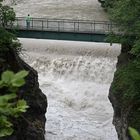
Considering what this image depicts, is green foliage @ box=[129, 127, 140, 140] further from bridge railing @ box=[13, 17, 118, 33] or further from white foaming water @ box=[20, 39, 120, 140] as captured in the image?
bridge railing @ box=[13, 17, 118, 33]

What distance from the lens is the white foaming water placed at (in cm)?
2508

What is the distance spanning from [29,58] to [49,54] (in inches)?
59.7

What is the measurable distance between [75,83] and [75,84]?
14 cm

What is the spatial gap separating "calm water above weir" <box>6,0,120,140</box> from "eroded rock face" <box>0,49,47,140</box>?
453 cm

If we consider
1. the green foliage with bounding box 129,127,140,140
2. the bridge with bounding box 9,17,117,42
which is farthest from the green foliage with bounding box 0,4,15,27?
the green foliage with bounding box 129,127,140,140

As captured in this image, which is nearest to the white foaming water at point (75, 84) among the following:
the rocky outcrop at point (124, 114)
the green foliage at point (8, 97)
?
the rocky outcrop at point (124, 114)

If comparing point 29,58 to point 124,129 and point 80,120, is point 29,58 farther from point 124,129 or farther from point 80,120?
point 124,129

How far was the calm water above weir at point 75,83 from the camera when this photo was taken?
25.1 meters

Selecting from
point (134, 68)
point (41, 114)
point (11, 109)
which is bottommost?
point (41, 114)

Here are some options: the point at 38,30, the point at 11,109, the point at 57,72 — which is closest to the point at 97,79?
the point at 57,72

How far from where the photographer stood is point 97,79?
1256 inches

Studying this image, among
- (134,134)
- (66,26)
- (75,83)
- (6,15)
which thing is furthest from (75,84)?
(134,134)

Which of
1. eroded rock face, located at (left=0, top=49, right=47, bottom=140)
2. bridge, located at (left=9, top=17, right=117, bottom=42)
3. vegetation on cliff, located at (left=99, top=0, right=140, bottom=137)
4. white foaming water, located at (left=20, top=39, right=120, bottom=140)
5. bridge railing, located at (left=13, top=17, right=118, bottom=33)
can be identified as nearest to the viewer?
eroded rock face, located at (left=0, top=49, right=47, bottom=140)

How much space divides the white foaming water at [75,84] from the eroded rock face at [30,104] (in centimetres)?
431
